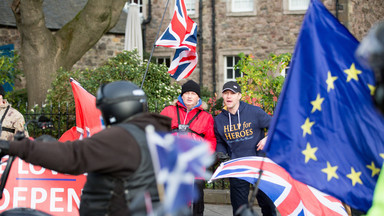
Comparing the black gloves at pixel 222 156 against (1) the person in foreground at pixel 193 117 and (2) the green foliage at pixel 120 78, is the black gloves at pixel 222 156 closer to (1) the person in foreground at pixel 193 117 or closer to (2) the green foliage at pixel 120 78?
(1) the person in foreground at pixel 193 117

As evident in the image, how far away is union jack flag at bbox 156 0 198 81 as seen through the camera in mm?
7324

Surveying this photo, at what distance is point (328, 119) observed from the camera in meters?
3.43

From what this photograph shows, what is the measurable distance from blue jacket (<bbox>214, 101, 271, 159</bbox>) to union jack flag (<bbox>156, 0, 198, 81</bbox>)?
1.92 metres

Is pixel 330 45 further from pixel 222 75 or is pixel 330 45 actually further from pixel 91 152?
pixel 222 75

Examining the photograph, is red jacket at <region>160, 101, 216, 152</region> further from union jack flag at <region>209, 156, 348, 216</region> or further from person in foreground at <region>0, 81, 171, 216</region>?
person in foreground at <region>0, 81, 171, 216</region>

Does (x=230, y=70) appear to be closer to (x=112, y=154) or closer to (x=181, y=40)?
(x=181, y=40)

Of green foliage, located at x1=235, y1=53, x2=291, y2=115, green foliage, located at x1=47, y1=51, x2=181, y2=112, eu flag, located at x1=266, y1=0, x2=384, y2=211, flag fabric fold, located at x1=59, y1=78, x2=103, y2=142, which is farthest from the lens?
green foliage, located at x1=47, y1=51, x2=181, y2=112

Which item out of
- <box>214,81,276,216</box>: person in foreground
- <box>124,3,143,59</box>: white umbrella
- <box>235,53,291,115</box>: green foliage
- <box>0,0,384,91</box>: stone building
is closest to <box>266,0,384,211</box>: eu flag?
Answer: <box>214,81,276,216</box>: person in foreground

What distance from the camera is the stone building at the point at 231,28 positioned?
781 inches

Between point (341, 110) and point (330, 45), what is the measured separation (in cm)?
47

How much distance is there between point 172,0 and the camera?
20438 millimetres

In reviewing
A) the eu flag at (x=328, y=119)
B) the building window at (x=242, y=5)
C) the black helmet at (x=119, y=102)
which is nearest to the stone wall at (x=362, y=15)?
the building window at (x=242, y=5)

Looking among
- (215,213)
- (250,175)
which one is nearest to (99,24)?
(215,213)

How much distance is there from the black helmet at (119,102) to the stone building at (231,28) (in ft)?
55.9
